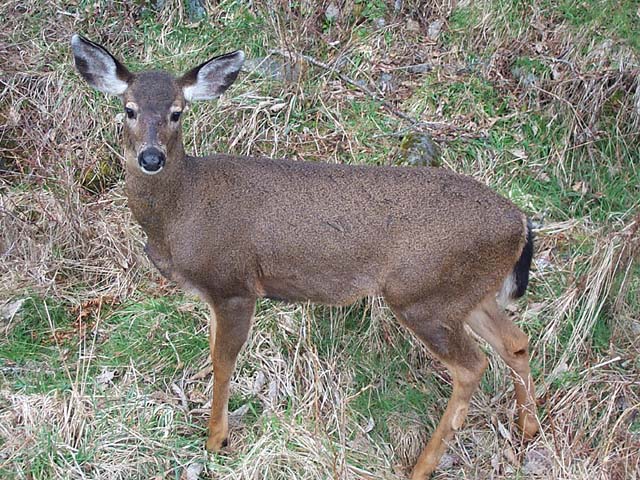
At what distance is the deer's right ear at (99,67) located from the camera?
3963mm

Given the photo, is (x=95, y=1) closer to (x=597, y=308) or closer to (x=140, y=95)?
(x=140, y=95)

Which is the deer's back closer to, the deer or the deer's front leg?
the deer

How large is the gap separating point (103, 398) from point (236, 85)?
2.70 meters

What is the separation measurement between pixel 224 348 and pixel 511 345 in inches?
57.0

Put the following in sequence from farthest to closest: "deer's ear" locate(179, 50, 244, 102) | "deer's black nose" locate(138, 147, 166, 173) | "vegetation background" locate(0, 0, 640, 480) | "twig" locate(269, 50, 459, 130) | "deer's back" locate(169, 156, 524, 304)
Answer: "twig" locate(269, 50, 459, 130) → "vegetation background" locate(0, 0, 640, 480) → "deer's ear" locate(179, 50, 244, 102) → "deer's back" locate(169, 156, 524, 304) → "deer's black nose" locate(138, 147, 166, 173)

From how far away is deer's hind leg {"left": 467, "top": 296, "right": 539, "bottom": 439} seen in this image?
425 centimetres

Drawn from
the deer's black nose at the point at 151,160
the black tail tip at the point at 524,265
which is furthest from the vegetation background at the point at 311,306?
the deer's black nose at the point at 151,160

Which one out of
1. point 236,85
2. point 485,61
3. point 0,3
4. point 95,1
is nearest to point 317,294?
point 236,85

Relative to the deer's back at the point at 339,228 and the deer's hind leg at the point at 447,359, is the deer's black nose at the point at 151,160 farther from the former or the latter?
the deer's hind leg at the point at 447,359

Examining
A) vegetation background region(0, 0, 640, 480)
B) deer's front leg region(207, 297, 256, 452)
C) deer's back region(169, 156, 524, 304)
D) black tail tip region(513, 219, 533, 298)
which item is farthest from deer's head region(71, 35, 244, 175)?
black tail tip region(513, 219, 533, 298)

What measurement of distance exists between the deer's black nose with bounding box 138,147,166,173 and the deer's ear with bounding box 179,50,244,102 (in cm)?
47

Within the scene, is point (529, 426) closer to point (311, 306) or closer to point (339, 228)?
point (311, 306)

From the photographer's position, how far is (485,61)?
6312 mm

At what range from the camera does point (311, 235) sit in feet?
13.1
